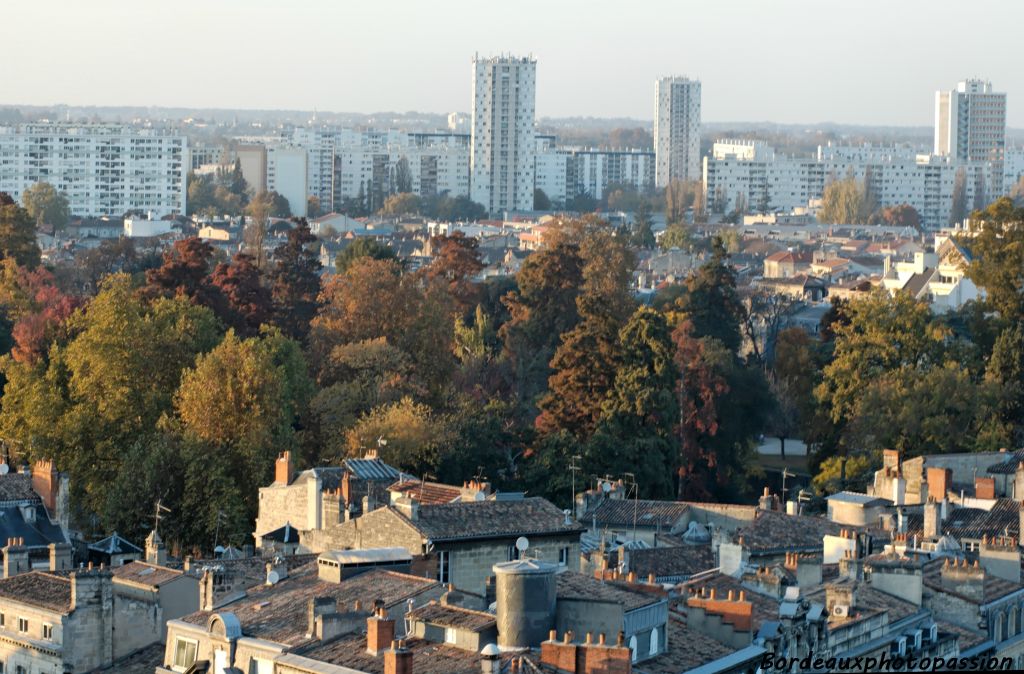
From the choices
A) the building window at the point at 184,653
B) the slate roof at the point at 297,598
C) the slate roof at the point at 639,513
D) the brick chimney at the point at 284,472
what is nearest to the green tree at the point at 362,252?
the brick chimney at the point at 284,472

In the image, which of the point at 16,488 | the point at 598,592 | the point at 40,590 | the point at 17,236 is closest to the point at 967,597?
the point at 598,592

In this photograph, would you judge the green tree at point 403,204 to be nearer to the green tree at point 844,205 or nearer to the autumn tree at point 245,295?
the green tree at point 844,205

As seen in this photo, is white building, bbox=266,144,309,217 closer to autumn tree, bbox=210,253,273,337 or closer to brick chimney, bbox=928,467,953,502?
autumn tree, bbox=210,253,273,337

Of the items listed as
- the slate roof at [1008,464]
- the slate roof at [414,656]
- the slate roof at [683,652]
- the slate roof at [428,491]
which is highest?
the slate roof at [414,656]

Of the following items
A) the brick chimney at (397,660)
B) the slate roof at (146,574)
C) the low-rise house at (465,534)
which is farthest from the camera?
the low-rise house at (465,534)

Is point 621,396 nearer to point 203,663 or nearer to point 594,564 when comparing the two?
point 594,564

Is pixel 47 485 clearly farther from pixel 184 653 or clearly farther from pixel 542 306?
pixel 542 306

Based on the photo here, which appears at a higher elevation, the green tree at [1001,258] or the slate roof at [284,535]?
the green tree at [1001,258]
